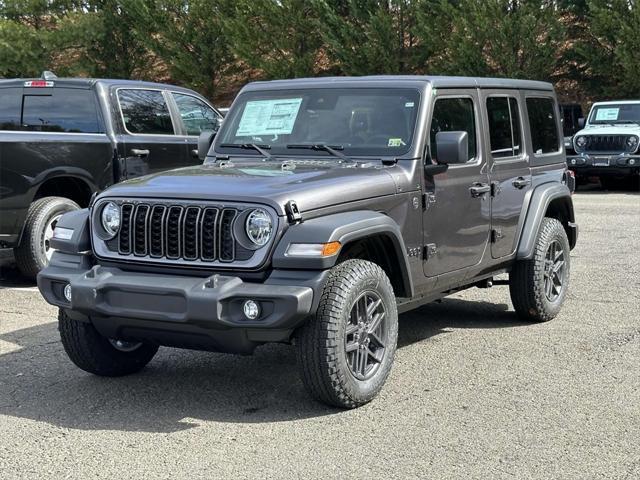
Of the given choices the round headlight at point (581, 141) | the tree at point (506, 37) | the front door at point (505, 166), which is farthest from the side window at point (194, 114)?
the tree at point (506, 37)

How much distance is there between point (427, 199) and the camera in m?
5.75

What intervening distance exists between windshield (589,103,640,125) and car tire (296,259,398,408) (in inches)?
629

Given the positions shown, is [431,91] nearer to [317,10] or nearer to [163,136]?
[163,136]

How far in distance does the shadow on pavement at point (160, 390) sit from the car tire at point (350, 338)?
0.74ft

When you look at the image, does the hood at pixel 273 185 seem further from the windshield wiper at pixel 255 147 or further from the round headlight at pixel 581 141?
the round headlight at pixel 581 141

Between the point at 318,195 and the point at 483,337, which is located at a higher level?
the point at 318,195

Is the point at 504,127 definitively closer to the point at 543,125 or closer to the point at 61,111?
the point at 543,125

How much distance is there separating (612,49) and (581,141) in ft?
27.1

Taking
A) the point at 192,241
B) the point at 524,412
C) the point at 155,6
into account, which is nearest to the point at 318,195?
the point at 192,241

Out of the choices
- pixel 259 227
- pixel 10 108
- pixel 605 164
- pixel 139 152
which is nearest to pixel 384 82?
pixel 259 227

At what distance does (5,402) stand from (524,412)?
9.34ft

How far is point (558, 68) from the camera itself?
1107 inches

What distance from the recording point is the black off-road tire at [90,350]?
18.0 feet

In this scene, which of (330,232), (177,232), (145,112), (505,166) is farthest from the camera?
(145,112)
